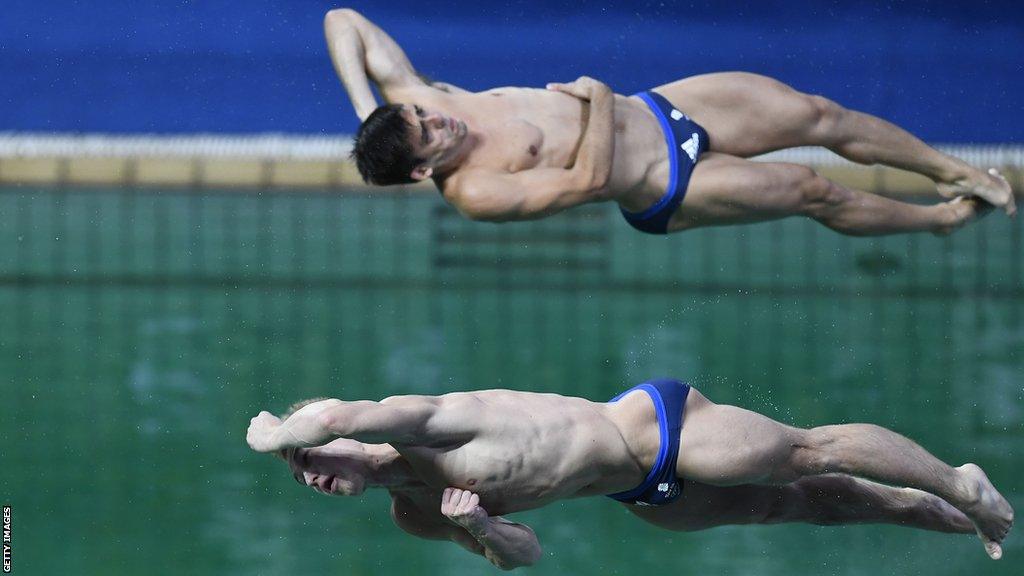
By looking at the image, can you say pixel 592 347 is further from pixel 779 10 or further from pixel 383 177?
pixel 383 177

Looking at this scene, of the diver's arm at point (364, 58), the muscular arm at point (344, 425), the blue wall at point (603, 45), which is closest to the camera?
the muscular arm at point (344, 425)

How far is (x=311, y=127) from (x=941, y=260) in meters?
3.18

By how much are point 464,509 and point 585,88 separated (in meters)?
1.26

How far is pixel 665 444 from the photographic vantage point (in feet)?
12.0

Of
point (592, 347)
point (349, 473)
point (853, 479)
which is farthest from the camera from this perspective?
point (592, 347)

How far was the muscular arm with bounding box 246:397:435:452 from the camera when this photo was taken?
318cm

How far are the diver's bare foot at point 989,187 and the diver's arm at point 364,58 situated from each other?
148 cm

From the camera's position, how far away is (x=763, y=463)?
3.66 meters

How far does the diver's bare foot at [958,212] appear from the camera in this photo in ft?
14.4

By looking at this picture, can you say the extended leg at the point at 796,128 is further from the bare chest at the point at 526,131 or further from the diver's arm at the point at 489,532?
the diver's arm at the point at 489,532

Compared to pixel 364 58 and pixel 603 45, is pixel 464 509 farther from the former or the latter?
pixel 603 45

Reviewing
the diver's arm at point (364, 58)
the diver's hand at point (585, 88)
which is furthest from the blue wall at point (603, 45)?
the diver's hand at point (585, 88)

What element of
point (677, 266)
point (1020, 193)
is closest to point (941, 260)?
point (1020, 193)

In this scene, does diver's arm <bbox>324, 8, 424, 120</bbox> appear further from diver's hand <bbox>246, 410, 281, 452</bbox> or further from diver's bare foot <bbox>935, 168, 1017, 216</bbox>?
diver's bare foot <bbox>935, 168, 1017, 216</bbox>
